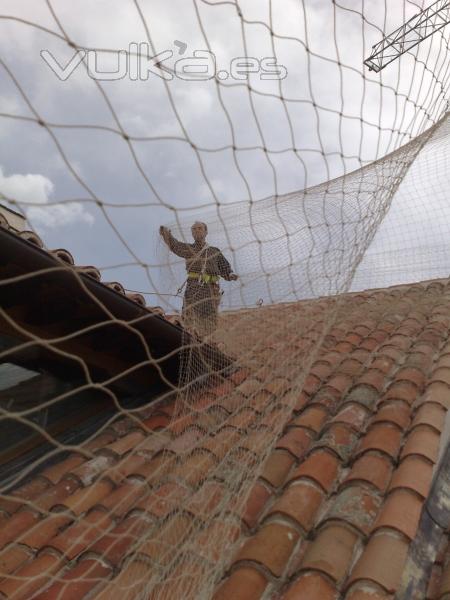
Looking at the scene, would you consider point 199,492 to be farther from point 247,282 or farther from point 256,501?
point 247,282

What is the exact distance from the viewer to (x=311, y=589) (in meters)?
1.32

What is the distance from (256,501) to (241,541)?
186mm

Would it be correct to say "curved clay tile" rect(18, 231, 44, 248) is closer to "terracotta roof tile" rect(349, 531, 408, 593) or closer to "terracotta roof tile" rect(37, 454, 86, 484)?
"terracotta roof tile" rect(37, 454, 86, 484)

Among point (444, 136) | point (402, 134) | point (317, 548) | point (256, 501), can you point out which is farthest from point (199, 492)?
Result: point (444, 136)

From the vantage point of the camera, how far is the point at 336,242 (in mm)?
2498

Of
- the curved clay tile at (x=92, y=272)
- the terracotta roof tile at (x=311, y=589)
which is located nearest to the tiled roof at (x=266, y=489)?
the terracotta roof tile at (x=311, y=589)

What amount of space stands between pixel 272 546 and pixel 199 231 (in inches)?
57.7

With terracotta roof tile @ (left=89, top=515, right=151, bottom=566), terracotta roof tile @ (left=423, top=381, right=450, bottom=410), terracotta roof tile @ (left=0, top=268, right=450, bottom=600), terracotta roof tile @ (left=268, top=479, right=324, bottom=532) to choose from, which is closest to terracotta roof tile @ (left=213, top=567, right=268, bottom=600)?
terracotta roof tile @ (left=0, top=268, right=450, bottom=600)

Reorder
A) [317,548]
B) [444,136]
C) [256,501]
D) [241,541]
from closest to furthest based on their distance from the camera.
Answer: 1. [317,548]
2. [241,541]
3. [256,501]
4. [444,136]

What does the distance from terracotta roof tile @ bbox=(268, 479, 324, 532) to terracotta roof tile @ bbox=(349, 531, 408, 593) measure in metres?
0.22

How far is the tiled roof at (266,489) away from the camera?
4.72ft

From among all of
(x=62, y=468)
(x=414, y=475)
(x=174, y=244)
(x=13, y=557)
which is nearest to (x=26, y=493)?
(x=62, y=468)

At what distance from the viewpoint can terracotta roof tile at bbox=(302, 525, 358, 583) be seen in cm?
137

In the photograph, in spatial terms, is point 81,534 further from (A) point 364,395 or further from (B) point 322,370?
(B) point 322,370
